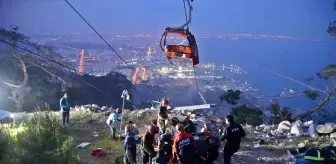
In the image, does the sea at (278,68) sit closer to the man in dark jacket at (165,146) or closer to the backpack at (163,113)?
the backpack at (163,113)

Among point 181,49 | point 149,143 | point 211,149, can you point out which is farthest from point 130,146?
point 181,49

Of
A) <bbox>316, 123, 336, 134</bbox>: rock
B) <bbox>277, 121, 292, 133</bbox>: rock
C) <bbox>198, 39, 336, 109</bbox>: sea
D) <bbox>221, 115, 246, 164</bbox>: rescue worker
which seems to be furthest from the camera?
<bbox>198, 39, 336, 109</bbox>: sea

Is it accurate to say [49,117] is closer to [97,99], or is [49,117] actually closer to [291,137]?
[291,137]

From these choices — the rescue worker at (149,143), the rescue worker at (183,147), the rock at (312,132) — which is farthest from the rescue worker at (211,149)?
the rock at (312,132)

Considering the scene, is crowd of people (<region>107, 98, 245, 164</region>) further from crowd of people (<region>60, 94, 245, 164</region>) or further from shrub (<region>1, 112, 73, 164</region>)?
shrub (<region>1, 112, 73, 164</region>)

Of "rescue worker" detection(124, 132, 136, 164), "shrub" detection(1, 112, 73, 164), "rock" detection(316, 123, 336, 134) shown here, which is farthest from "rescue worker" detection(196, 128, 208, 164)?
"rock" detection(316, 123, 336, 134)

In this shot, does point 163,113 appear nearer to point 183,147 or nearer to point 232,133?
point 232,133
